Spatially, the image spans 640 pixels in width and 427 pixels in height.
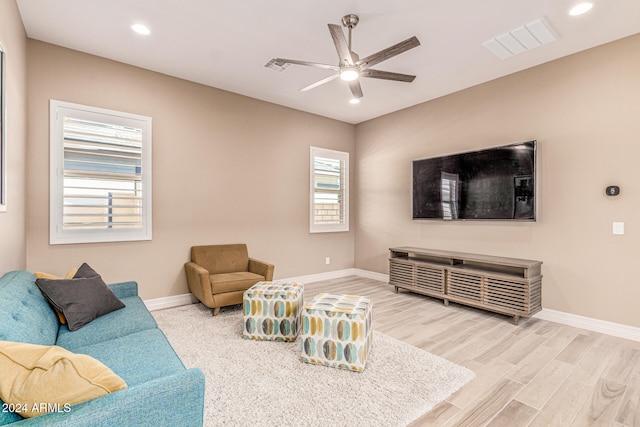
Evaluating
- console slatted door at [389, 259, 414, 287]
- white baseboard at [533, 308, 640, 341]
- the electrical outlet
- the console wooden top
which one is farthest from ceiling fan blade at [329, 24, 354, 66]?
white baseboard at [533, 308, 640, 341]

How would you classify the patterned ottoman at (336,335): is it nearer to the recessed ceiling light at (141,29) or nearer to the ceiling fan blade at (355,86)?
the ceiling fan blade at (355,86)

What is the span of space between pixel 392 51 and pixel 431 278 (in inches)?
118

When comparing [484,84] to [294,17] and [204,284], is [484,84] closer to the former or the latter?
[294,17]

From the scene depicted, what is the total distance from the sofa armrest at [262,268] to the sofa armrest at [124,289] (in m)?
1.48

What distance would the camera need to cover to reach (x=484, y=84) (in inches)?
165

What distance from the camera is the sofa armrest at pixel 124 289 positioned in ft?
9.50

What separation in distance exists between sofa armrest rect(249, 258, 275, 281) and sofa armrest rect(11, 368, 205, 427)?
270cm

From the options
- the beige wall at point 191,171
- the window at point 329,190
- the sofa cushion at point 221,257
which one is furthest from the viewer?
the window at point 329,190

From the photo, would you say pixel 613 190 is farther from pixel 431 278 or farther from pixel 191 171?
pixel 191 171

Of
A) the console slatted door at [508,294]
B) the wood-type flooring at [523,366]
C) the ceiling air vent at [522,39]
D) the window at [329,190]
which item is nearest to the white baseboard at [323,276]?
the window at [329,190]

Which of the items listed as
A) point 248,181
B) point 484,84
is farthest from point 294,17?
point 484,84

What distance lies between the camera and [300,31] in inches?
120

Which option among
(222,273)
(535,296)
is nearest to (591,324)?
(535,296)

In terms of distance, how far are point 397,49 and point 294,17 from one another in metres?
1.02
